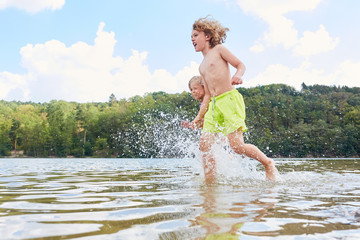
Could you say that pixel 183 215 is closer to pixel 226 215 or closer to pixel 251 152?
pixel 226 215

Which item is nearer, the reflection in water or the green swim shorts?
the reflection in water

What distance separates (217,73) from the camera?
468 centimetres

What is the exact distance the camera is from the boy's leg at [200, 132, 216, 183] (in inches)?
178

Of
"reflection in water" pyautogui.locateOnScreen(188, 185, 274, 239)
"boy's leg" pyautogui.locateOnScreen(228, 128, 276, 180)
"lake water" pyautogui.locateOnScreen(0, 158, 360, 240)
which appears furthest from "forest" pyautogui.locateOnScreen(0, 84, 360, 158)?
"reflection in water" pyautogui.locateOnScreen(188, 185, 274, 239)

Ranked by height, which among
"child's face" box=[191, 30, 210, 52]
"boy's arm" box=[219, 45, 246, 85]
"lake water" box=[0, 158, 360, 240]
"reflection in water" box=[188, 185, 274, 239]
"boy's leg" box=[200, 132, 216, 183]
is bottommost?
"lake water" box=[0, 158, 360, 240]

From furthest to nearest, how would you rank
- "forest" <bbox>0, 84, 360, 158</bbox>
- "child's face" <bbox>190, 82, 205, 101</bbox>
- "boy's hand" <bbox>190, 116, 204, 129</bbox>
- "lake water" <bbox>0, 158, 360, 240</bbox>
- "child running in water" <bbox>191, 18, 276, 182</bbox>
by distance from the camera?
"forest" <bbox>0, 84, 360, 158</bbox> < "child's face" <bbox>190, 82, 205, 101</bbox> < "boy's hand" <bbox>190, 116, 204, 129</bbox> < "child running in water" <bbox>191, 18, 276, 182</bbox> < "lake water" <bbox>0, 158, 360, 240</bbox>

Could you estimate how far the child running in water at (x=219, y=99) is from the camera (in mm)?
4457

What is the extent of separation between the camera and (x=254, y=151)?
174 inches

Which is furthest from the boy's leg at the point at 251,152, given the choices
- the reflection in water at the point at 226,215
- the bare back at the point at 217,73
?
the reflection in water at the point at 226,215

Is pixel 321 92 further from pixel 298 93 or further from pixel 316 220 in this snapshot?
pixel 316 220

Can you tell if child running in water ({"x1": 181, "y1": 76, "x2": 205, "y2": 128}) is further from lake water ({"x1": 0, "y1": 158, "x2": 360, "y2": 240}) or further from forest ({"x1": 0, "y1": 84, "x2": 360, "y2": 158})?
forest ({"x1": 0, "y1": 84, "x2": 360, "y2": 158})

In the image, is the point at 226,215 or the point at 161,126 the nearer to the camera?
the point at 226,215

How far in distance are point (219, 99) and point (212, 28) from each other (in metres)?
1.13

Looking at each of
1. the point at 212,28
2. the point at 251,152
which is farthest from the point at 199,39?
the point at 251,152
